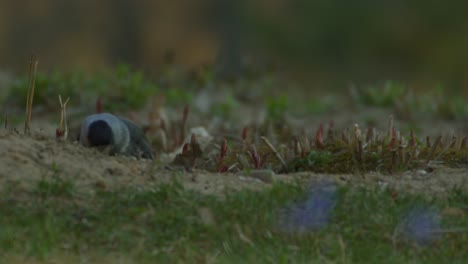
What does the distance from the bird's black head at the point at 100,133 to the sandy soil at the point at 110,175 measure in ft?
0.26

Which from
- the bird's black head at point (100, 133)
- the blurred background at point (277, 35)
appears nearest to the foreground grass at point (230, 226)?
the bird's black head at point (100, 133)

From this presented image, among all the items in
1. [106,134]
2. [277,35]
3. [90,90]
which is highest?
[106,134]

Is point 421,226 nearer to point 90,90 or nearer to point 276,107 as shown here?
point 276,107

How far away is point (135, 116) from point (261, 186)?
→ 4.16 m

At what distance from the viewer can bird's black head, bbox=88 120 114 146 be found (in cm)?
543

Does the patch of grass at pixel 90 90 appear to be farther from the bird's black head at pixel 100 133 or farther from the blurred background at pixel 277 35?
the blurred background at pixel 277 35

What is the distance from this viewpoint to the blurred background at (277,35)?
18.3m

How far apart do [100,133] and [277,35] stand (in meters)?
14.2

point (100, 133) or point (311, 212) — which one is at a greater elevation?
point (100, 133)

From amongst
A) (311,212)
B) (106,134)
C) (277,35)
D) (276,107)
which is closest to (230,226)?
(311,212)

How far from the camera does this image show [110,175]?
514cm

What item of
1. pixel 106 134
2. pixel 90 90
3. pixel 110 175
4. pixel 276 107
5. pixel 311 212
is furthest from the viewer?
pixel 90 90

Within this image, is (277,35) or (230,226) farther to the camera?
(277,35)

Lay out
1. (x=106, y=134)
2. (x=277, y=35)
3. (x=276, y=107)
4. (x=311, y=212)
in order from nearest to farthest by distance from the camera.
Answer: (x=311, y=212) < (x=106, y=134) < (x=276, y=107) < (x=277, y=35)
